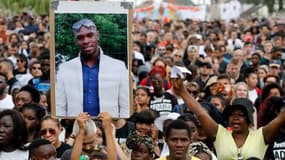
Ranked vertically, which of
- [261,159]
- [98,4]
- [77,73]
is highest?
[98,4]

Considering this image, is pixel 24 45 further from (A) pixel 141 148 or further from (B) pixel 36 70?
(A) pixel 141 148

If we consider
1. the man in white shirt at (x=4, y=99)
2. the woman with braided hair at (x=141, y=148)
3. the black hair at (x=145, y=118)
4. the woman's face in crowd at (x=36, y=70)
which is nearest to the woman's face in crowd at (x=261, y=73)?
the woman's face in crowd at (x=36, y=70)

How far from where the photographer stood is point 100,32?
8.68 meters

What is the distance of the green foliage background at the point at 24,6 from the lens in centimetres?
3919

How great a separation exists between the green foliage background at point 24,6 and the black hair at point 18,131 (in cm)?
2977

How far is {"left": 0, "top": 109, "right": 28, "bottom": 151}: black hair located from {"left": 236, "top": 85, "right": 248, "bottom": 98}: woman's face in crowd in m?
4.88

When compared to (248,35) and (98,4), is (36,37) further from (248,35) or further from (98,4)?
(98,4)

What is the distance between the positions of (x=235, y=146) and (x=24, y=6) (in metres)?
32.5

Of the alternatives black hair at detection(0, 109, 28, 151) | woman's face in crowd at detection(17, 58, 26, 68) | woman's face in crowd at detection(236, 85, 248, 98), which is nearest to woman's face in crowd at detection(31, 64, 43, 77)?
woman's face in crowd at detection(17, 58, 26, 68)

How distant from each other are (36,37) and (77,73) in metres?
16.4

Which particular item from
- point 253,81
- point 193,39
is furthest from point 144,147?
point 193,39

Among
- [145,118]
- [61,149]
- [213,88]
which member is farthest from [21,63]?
[61,149]

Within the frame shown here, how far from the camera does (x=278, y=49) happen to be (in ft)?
64.4

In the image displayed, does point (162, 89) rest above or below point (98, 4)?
below
